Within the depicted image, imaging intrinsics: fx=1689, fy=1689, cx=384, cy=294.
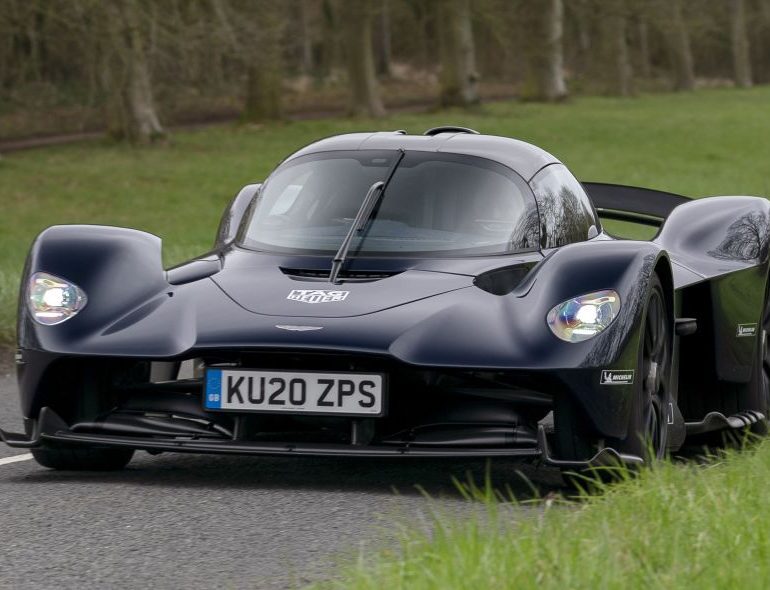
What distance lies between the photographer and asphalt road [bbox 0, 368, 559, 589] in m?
4.43

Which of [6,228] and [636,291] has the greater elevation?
[636,291]

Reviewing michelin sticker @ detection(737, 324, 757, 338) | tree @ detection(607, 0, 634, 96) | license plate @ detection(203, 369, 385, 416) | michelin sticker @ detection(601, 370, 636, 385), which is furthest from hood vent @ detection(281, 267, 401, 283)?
tree @ detection(607, 0, 634, 96)

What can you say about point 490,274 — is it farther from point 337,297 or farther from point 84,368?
point 84,368

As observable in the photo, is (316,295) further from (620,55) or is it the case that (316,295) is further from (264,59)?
(620,55)

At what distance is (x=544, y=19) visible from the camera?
44594 mm

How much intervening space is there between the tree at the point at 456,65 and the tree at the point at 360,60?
363 centimetres

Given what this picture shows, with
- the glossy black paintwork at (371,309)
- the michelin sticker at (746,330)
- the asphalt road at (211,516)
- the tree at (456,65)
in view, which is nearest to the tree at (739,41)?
the tree at (456,65)

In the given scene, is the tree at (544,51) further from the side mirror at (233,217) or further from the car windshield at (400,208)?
the car windshield at (400,208)

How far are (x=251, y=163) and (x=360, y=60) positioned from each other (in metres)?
7.35

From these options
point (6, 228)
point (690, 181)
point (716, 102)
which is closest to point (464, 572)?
point (6, 228)

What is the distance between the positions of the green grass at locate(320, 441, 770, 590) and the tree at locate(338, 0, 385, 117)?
108 feet

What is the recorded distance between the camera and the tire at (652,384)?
227 inches

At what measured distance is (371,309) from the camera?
581cm

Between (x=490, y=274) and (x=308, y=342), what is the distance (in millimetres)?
929
